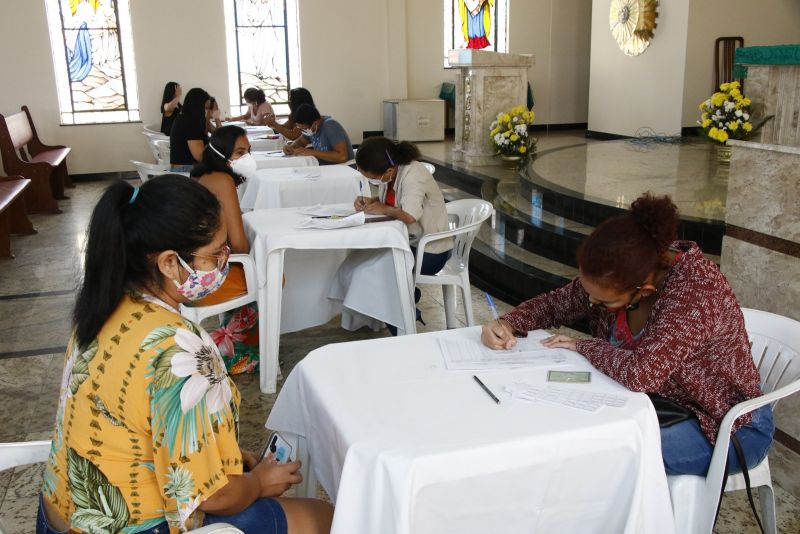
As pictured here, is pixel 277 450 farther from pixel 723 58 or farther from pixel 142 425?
pixel 723 58

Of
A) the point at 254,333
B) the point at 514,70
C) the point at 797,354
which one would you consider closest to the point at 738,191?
the point at 797,354

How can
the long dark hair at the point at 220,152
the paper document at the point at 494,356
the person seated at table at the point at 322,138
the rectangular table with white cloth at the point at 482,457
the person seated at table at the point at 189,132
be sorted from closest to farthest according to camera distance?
1. the rectangular table with white cloth at the point at 482,457
2. the paper document at the point at 494,356
3. the long dark hair at the point at 220,152
4. the person seated at table at the point at 189,132
5. the person seated at table at the point at 322,138

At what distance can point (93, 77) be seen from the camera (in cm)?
1045

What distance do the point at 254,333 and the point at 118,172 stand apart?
7602mm

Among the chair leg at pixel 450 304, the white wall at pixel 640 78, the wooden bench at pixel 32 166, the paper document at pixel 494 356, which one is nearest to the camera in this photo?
the paper document at pixel 494 356

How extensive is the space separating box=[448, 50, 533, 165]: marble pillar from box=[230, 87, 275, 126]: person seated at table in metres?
2.25

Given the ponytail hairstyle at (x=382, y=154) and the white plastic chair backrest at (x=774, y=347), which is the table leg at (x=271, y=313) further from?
the white plastic chair backrest at (x=774, y=347)

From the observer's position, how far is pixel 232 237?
365cm

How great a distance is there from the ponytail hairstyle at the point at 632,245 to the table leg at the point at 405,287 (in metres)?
1.87

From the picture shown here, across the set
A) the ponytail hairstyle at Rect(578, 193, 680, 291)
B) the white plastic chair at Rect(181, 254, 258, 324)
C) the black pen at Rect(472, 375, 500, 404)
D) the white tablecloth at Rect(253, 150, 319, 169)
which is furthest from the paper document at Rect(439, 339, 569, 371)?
the white tablecloth at Rect(253, 150, 319, 169)

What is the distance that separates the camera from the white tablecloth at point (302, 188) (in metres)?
5.18

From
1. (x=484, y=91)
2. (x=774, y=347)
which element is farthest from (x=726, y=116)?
(x=774, y=347)

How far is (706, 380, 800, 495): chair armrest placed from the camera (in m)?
1.81

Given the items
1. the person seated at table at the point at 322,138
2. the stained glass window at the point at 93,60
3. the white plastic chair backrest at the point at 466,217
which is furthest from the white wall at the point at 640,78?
the stained glass window at the point at 93,60
